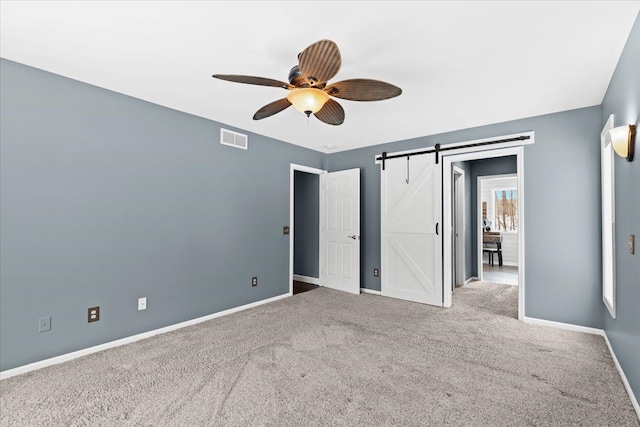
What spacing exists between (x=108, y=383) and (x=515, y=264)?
28.9ft

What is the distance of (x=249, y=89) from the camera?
2.89m

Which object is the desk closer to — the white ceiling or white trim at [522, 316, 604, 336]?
white trim at [522, 316, 604, 336]

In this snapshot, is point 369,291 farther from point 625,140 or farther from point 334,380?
point 625,140

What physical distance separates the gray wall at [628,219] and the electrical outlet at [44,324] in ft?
13.6

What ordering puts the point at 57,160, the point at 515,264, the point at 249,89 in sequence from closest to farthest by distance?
the point at 57,160, the point at 249,89, the point at 515,264

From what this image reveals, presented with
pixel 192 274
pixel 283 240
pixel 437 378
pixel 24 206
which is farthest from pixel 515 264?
pixel 24 206

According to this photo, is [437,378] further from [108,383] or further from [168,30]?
[168,30]

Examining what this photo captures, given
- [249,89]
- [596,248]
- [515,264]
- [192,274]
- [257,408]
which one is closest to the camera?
[257,408]

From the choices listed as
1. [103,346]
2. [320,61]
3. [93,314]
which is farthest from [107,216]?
[320,61]

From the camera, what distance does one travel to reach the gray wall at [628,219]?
1.91m

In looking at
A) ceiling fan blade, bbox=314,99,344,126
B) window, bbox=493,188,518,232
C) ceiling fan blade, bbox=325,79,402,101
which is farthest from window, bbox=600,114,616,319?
window, bbox=493,188,518,232

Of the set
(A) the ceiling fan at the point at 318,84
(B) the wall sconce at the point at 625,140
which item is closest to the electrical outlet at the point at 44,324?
(A) the ceiling fan at the point at 318,84

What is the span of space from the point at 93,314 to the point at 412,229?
149 inches

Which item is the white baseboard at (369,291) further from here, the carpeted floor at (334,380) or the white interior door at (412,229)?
the carpeted floor at (334,380)
